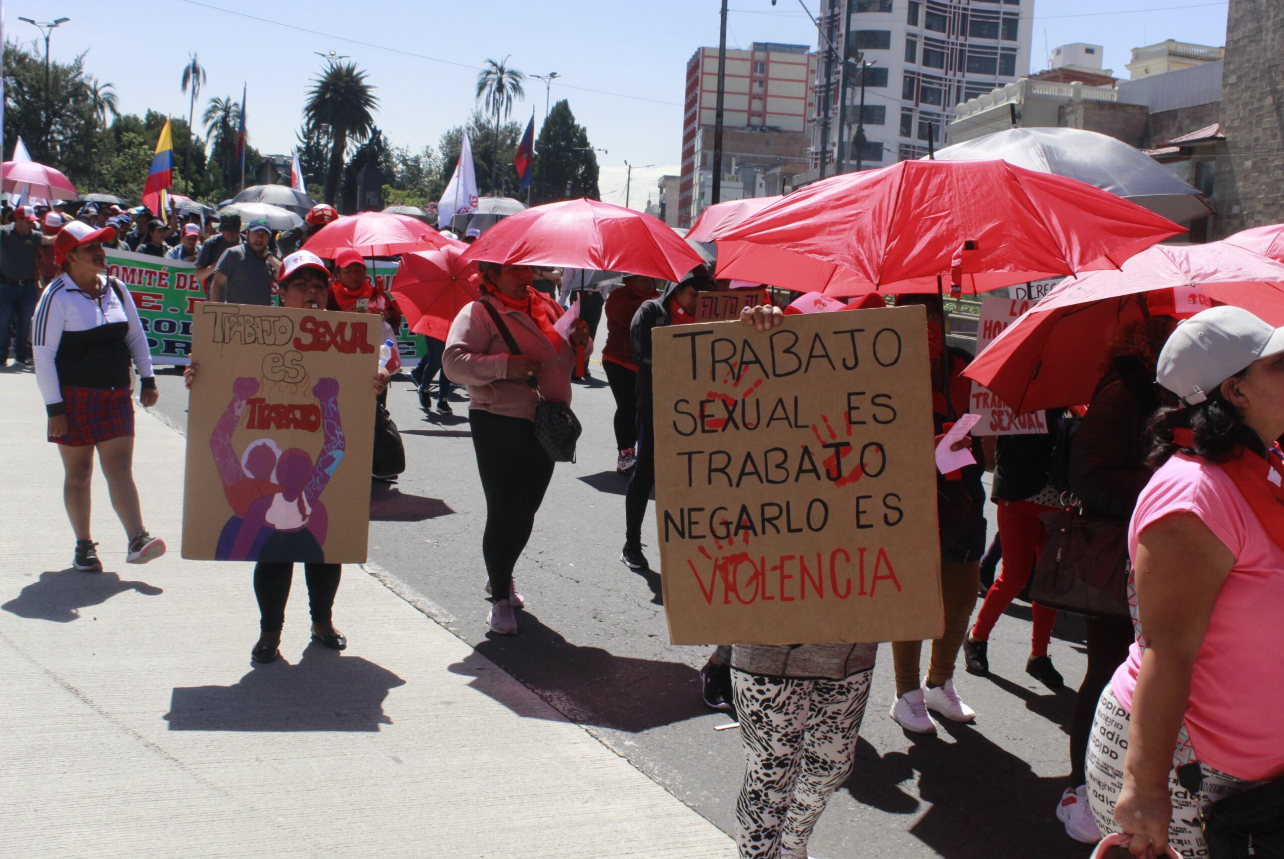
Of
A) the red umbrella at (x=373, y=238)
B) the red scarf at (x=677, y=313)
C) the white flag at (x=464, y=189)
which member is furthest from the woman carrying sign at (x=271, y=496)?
the white flag at (x=464, y=189)

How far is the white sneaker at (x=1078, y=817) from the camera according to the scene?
3.61m

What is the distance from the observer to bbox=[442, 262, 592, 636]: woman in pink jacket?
5.28 meters

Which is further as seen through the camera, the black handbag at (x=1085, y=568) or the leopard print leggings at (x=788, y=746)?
the black handbag at (x=1085, y=568)

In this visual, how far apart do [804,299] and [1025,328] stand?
3.30 feet

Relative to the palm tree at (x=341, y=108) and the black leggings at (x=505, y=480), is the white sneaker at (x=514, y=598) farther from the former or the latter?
the palm tree at (x=341, y=108)

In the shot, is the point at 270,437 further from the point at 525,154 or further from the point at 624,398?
the point at 525,154

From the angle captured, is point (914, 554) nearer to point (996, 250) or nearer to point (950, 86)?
point (996, 250)

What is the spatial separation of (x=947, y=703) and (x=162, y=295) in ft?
40.2

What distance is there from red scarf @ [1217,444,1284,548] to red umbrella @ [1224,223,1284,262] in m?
3.89

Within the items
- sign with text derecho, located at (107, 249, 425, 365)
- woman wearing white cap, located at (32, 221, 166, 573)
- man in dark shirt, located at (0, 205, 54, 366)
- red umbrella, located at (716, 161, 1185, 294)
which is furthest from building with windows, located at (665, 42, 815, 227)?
red umbrella, located at (716, 161, 1185, 294)

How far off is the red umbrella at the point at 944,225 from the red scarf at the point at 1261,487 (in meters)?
1.23

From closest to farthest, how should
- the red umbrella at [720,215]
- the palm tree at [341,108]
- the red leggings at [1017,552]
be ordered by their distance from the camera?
the red leggings at [1017,552] < the red umbrella at [720,215] < the palm tree at [341,108]

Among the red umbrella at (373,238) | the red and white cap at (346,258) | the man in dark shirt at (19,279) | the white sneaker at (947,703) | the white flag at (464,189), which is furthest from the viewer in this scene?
the white flag at (464,189)

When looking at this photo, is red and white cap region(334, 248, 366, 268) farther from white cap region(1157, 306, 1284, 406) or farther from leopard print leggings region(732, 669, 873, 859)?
white cap region(1157, 306, 1284, 406)
